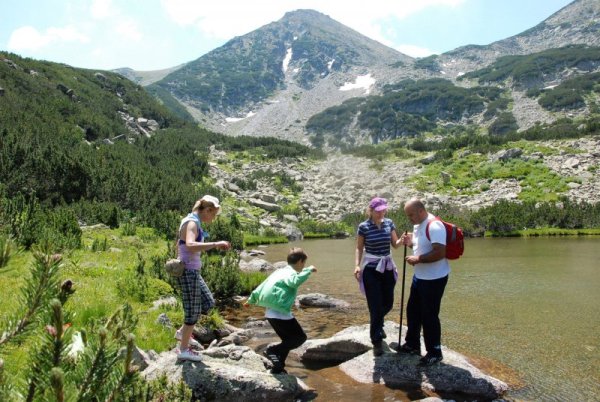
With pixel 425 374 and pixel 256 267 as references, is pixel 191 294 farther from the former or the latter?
pixel 256 267

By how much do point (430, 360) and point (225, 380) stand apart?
9.46 feet

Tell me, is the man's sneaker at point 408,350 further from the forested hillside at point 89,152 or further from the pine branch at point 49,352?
the pine branch at point 49,352

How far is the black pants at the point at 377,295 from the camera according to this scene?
680 centimetres

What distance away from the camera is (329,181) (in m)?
61.0

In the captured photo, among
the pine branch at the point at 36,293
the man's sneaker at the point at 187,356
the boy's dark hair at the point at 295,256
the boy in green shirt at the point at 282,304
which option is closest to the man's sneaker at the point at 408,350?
the boy in green shirt at the point at 282,304

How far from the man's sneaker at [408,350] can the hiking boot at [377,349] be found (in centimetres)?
28

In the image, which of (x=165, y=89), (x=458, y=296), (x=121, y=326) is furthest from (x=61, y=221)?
(x=165, y=89)

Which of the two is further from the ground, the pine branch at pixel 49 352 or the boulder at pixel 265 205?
the boulder at pixel 265 205

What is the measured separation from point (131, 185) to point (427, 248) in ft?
90.6

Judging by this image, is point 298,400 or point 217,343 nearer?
point 298,400

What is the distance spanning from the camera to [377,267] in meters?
6.83

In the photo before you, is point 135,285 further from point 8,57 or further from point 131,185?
point 8,57

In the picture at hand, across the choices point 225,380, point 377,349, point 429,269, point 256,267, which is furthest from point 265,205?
point 225,380

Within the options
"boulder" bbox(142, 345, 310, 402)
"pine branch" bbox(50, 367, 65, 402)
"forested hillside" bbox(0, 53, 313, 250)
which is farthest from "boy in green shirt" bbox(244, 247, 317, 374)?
"pine branch" bbox(50, 367, 65, 402)
